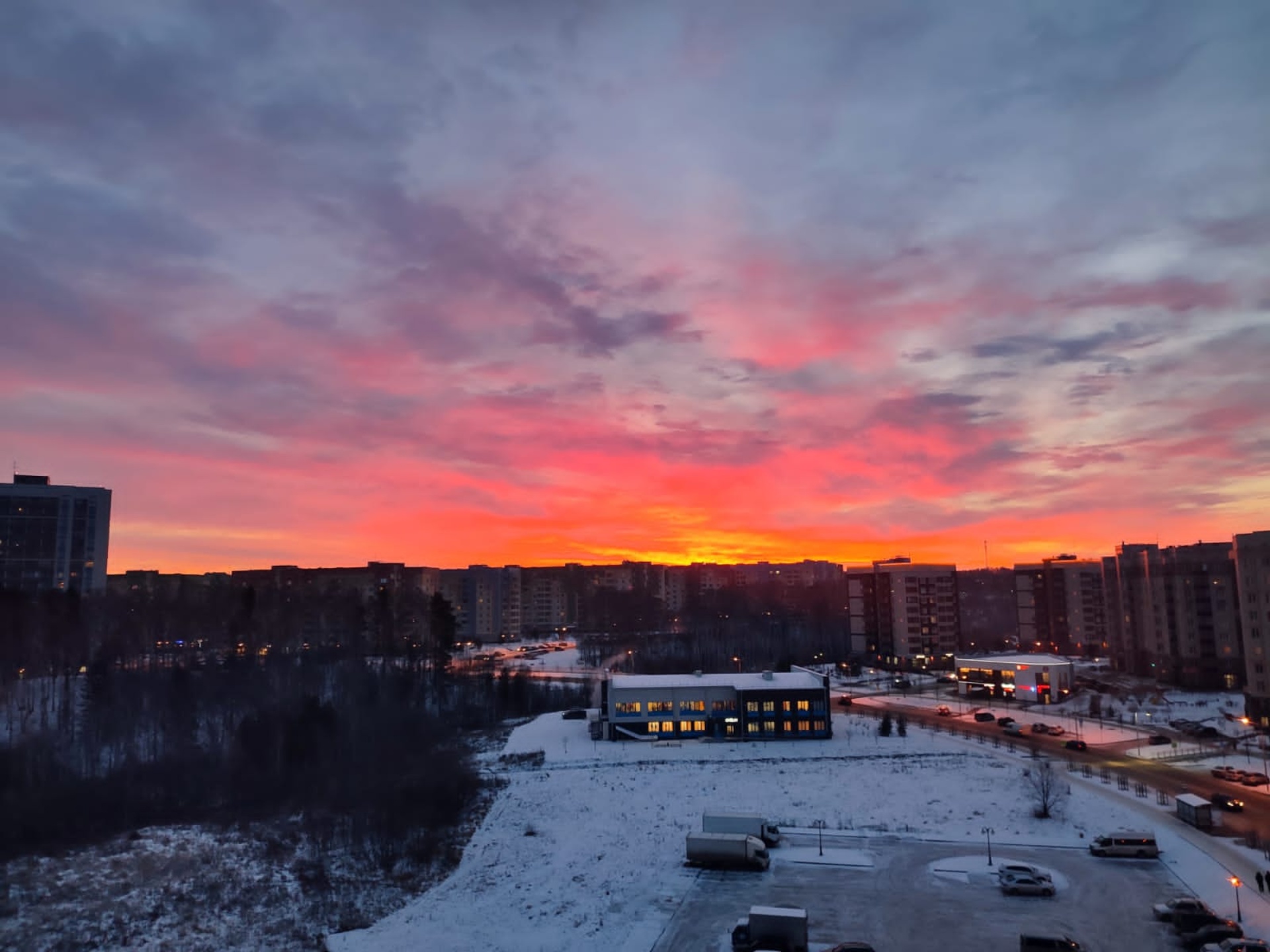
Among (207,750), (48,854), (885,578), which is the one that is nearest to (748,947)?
(48,854)

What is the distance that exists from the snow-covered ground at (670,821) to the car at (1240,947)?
3.58 metres

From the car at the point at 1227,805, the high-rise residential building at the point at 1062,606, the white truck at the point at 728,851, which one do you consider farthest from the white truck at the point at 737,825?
the high-rise residential building at the point at 1062,606

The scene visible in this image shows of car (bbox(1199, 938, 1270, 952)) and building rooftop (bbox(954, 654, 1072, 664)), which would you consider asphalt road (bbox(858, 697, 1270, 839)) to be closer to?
car (bbox(1199, 938, 1270, 952))

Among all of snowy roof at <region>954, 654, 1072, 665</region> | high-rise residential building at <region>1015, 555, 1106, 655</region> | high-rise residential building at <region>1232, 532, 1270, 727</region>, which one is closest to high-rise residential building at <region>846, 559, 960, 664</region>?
high-rise residential building at <region>1015, 555, 1106, 655</region>

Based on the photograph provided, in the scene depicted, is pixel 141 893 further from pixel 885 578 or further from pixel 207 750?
pixel 885 578

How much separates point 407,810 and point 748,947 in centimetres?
3072

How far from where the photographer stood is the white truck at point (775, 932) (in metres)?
25.5

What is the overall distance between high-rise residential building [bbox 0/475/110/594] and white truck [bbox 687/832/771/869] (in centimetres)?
12051

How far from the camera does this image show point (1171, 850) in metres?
35.8

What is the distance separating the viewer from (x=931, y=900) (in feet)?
102

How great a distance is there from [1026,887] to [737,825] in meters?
12.4

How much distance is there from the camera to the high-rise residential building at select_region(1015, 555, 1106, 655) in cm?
12794

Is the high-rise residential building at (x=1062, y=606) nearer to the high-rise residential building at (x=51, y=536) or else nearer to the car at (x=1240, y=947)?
the car at (x=1240, y=947)

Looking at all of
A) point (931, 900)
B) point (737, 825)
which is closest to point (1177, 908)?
point (931, 900)
